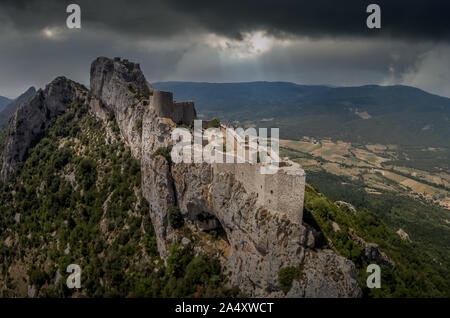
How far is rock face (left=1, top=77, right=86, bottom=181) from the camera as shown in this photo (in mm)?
71188

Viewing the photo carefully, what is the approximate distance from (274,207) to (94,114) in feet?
186

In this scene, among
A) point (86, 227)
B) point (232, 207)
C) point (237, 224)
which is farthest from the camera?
point (86, 227)

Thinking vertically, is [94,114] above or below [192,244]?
above

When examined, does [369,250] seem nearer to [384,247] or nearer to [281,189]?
[384,247]

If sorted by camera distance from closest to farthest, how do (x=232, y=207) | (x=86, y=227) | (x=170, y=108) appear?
1. (x=232, y=207)
2. (x=170, y=108)
3. (x=86, y=227)

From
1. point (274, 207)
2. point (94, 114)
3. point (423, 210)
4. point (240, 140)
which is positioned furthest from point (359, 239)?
point (423, 210)

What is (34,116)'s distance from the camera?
239ft

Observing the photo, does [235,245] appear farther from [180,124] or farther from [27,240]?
[27,240]

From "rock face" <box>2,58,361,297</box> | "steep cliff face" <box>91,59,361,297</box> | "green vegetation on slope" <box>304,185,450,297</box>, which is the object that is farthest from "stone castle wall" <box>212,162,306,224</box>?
"green vegetation on slope" <box>304,185,450,297</box>

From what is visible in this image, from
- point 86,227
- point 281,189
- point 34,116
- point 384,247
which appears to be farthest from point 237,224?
point 34,116

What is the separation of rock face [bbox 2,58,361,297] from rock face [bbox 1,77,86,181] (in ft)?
62.7

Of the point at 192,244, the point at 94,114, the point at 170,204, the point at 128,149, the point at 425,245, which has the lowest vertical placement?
the point at 425,245

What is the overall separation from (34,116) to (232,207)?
6641 centimetres

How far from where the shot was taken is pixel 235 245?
34.3m
